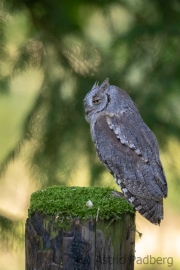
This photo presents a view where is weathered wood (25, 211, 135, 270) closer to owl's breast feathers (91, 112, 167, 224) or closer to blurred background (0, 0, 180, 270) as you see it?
owl's breast feathers (91, 112, 167, 224)

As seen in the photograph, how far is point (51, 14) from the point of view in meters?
3.03

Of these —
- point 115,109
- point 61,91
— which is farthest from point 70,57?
point 115,109

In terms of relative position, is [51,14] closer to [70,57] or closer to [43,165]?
[70,57]

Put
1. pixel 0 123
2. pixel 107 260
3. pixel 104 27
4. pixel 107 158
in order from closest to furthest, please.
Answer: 1. pixel 107 260
2. pixel 107 158
3. pixel 104 27
4. pixel 0 123

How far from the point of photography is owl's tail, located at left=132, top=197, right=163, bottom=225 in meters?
2.73

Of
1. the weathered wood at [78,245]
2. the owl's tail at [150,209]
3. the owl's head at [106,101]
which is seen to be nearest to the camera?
the weathered wood at [78,245]

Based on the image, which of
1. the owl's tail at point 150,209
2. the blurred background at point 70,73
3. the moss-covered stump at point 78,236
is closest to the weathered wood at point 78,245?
the moss-covered stump at point 78,236

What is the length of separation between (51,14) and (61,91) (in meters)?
0.45

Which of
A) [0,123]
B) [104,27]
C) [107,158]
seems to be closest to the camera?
[107,158]

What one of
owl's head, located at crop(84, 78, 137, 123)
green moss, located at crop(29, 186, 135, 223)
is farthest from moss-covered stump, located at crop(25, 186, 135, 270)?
owl's head, located at crop(84, 78, 137, 123)

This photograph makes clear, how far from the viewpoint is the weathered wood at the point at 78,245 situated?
2.22 m

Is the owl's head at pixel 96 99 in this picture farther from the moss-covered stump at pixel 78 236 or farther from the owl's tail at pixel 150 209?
the moss-covered stump at pixel 78 236

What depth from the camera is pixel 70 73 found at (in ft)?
10.0

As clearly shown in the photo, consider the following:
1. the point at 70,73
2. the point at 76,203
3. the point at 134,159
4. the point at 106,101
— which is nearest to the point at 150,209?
the point at 134,159
